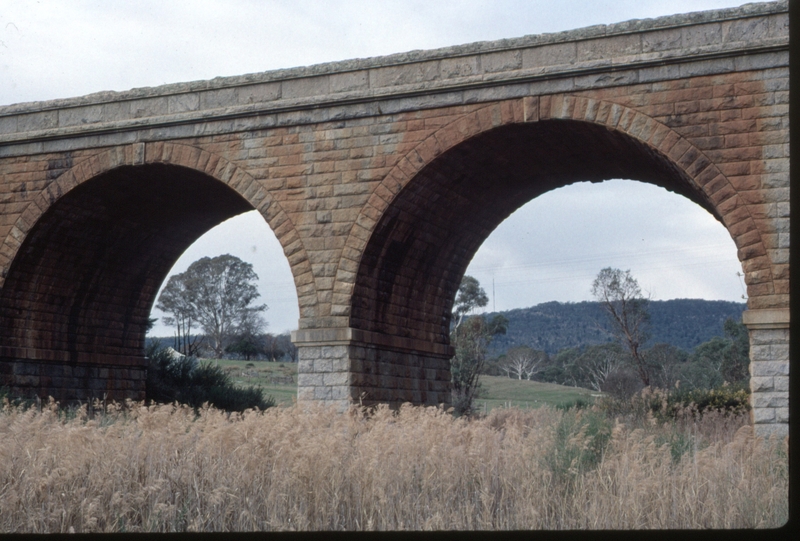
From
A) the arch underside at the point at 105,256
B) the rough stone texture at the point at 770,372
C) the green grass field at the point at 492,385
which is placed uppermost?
the arch underside at the point at 105,256

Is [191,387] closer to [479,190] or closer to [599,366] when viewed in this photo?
[479,190]

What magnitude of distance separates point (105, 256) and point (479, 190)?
728cm

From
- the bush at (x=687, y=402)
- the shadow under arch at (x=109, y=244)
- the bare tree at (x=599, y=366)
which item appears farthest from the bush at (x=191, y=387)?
the bare tree at (x=599, y=366)

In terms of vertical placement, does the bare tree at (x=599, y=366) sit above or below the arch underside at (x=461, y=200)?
below

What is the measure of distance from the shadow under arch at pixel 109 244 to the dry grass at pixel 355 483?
16.0 feet

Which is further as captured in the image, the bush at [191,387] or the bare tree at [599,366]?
the bare tree at [599,366]

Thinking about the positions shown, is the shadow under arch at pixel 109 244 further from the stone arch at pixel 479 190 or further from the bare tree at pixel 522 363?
the bare tree at pixel 522 363

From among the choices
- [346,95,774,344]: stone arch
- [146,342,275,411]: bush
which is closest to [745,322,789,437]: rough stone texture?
[346,95,774,344]: stone arch

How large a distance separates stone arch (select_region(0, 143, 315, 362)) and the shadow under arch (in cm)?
2

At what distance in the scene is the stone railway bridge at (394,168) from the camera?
1096 centimetres

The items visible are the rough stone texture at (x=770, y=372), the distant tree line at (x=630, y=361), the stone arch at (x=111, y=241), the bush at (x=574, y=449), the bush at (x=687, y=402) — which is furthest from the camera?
the distant tree line at (x=630, y=361)

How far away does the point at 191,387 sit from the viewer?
21.3 meters

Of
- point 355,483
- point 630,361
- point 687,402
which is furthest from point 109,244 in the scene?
point 630,361

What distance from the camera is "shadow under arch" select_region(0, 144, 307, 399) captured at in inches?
548
